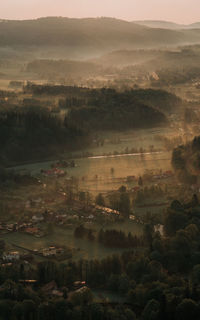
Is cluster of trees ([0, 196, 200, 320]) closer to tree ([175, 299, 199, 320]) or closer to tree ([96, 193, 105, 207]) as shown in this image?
tree ([175, 299, 199, 320])

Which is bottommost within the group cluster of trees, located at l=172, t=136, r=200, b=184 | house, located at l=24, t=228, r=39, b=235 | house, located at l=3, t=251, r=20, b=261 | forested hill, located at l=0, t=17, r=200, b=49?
house, located at l=3, t=251, r=20, b=261

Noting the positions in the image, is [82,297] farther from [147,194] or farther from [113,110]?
[113,110]

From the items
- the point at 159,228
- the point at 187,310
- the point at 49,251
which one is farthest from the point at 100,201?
the point at 187,310

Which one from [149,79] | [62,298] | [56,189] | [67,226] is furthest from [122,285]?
[149,79]

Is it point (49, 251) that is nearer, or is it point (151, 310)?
point (151, 310)

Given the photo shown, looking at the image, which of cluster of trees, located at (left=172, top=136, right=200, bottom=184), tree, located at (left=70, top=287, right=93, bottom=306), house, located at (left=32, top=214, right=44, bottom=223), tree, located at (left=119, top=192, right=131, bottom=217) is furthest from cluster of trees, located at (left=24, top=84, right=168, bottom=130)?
tree, located at (left=70, top=287, right=93, bottom=306)

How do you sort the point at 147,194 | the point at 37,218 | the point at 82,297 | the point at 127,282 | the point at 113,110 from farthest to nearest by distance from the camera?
the point at 113,110
the point at 147,194
the point at 37,218
the point at 127,282
the point at 82,297

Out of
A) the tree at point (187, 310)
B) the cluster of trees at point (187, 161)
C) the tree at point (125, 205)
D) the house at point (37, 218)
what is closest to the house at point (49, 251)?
the house at point (37, 218)

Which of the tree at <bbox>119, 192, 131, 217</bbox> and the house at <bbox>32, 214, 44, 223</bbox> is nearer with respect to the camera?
the house at <bbox>32, 214, 44, 223</bbox>

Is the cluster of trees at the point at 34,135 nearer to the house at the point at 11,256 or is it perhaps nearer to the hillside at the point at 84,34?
the house at the point at 11,256
